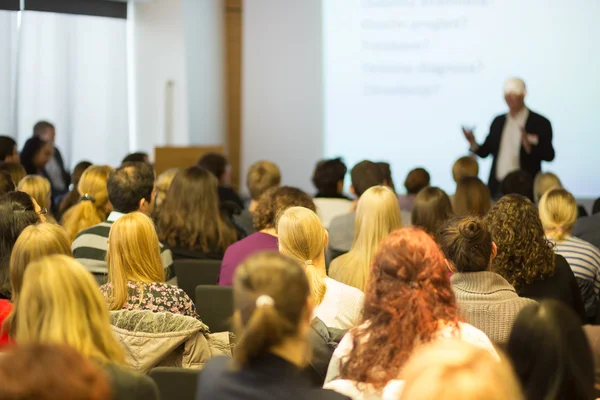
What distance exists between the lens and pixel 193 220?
165 inches

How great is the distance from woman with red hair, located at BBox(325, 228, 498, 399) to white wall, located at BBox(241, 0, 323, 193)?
6.59 m

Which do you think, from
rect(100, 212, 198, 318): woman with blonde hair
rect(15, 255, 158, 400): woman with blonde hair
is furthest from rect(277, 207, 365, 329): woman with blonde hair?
rect(15, 255, 158, 400): woman with blonde hair

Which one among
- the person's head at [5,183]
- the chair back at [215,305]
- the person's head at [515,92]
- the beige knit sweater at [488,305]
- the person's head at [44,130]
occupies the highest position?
the person's head at [515,92]

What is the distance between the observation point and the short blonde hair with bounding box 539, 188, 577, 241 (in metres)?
3.81

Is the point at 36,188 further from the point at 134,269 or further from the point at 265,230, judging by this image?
the point at 134,269

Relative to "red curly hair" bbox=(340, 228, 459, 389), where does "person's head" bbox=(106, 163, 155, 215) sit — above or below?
above

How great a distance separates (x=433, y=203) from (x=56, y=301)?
8.25 ft

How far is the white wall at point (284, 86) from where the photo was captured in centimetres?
857

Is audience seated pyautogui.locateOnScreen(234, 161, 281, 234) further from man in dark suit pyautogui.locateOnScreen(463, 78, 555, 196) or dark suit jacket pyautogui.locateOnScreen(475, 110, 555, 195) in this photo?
dark suit jacket pyautogui.locateOnScreen(475, 110, 555, 195)

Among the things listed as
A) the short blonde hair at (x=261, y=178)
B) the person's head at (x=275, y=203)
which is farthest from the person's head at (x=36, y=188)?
the short blonde hair at (x=261, y=178)

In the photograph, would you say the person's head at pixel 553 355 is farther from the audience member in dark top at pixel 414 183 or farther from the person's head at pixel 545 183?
the audience member in dark top at pixel 414 183

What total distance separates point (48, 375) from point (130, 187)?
2607 mm

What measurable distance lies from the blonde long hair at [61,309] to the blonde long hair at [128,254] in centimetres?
87

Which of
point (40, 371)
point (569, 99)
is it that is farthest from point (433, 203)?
point (569, 99)
